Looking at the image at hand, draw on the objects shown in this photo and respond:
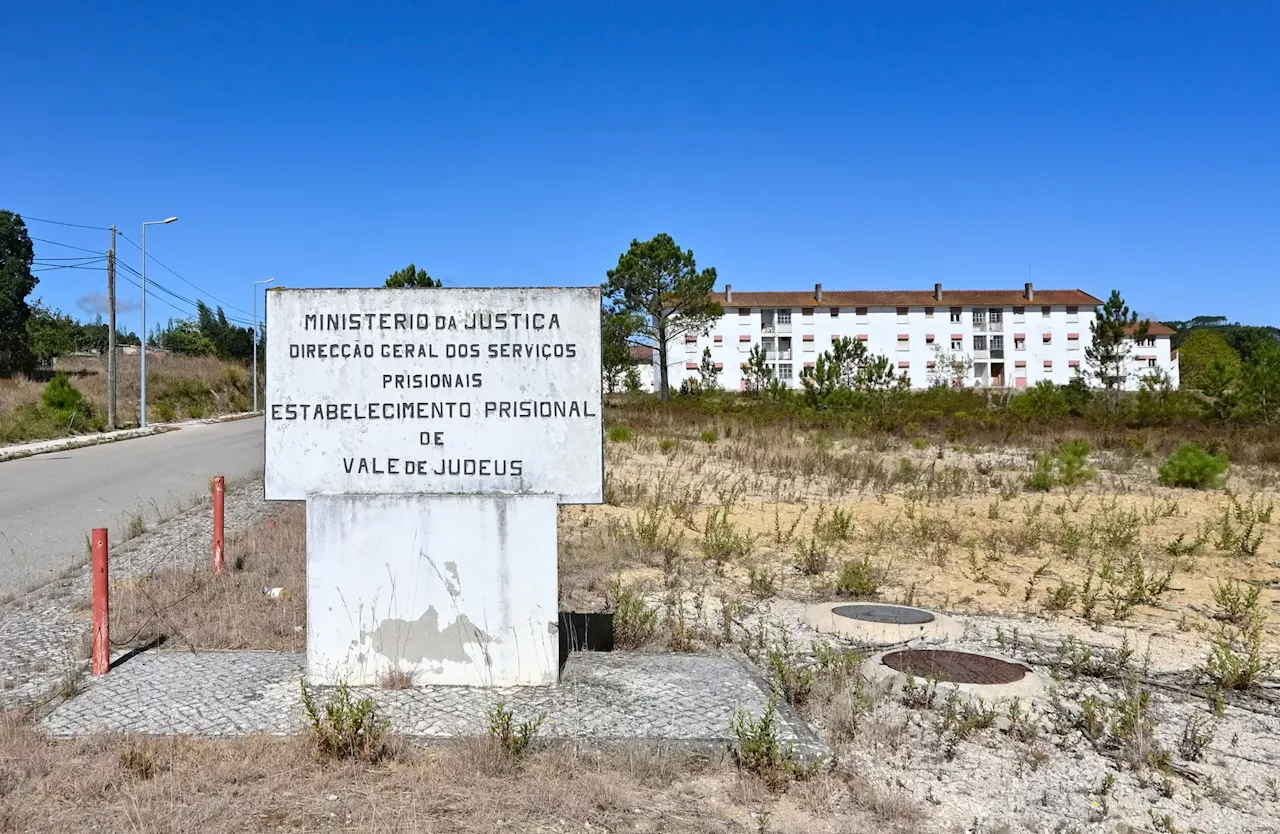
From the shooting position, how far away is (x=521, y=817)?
11.4ft

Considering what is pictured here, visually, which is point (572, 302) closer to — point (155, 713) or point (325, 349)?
point (325, 349)

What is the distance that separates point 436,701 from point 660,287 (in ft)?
175

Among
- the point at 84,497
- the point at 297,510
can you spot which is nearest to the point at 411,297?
the point at 297,510

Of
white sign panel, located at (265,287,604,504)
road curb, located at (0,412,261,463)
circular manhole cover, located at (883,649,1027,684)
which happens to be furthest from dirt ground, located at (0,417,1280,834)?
road curb, located at (0,412,261,463)

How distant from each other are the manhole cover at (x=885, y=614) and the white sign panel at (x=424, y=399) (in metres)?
2.73

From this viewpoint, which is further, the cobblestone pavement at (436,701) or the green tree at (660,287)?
the green tree at (660,287)

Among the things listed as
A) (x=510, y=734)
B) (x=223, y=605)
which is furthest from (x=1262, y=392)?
(x=510, y=734)

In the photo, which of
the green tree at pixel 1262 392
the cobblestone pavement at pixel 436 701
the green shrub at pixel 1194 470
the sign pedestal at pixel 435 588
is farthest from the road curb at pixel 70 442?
the green tree at pixel 1262 392

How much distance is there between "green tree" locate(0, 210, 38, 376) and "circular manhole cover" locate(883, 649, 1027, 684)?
57.3 m

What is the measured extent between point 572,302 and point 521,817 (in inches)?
106

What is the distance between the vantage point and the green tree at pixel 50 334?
57.6 metres

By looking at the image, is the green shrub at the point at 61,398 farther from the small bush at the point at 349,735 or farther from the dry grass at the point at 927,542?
the small bush at the point at 349,735

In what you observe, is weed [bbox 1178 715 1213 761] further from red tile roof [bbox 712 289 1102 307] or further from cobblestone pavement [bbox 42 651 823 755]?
red tile roof [bbox 712 289 1102 307]

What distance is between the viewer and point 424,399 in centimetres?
512
